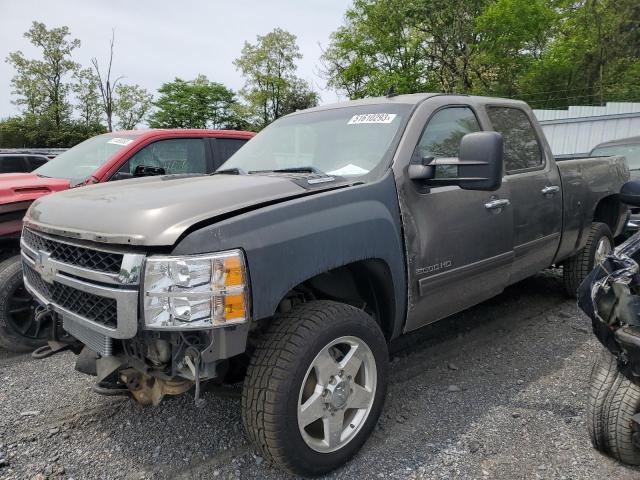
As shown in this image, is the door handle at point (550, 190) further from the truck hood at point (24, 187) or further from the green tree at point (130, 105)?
the green tree at point (130, 105)

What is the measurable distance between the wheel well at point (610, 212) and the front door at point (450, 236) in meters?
2.18

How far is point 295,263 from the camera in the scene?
2.10 metres

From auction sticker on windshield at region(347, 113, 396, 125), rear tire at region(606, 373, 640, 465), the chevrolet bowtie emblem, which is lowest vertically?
rear tire at region(606, 373, 640, 465)

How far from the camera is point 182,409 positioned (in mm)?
2957

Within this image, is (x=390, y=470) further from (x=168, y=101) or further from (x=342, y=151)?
(x=168, y=101)

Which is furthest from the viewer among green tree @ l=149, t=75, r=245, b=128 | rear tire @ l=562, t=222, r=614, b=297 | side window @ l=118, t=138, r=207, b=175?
green tree @ l=149, t=75, r=245, b=128

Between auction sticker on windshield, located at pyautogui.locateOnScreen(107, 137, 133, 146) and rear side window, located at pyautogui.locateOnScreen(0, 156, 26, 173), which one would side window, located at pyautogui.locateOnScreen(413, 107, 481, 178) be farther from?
rear side window, located at pyautogui.locateOnScreen(0, 156, 26, 173)

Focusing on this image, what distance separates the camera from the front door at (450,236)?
8.94 feet

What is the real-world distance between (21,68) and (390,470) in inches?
1726

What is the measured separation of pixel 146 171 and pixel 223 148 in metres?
1.29

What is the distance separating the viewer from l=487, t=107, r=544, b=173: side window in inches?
144

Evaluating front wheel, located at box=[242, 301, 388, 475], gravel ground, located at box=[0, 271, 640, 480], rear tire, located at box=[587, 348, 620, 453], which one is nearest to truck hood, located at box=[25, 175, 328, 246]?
front wheel, located at box=[242, 301, 388, 475]

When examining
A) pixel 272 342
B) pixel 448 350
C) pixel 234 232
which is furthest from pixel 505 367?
pixel 234 232

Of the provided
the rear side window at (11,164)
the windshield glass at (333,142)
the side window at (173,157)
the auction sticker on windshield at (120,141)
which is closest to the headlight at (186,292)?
the windshield glass at (333,142)
